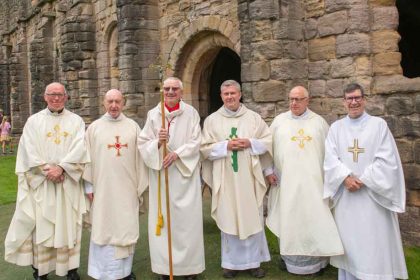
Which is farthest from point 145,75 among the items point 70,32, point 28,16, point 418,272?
point 28,16

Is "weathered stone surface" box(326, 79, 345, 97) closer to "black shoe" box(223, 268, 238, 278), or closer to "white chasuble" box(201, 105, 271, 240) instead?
"white chasuble" box(201, 105, 271, 240)

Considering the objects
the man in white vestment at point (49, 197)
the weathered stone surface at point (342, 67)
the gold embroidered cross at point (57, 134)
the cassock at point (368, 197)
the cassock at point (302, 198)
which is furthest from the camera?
the weathered stone surface at point (342, 67)

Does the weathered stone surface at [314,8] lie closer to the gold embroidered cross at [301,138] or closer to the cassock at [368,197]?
the gold embroidered cross at [301,138]

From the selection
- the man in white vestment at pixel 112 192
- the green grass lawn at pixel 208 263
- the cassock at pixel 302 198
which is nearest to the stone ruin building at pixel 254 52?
the green grass lawn at pixel 208 263

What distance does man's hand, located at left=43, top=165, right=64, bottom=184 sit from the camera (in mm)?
4965

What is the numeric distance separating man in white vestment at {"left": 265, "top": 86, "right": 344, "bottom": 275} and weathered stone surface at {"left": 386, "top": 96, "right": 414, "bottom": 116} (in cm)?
136

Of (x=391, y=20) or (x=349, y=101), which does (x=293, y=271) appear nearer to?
(x=349, y=101)

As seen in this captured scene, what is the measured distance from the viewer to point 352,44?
252 inches

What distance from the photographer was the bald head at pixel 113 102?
5.20 meters

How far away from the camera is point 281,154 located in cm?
523

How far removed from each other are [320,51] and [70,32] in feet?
30.5

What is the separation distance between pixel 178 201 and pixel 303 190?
4.52 feet

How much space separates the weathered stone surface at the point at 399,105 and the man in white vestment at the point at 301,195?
136 centimetres

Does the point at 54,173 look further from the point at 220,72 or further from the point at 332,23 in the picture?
the point at 220,72
